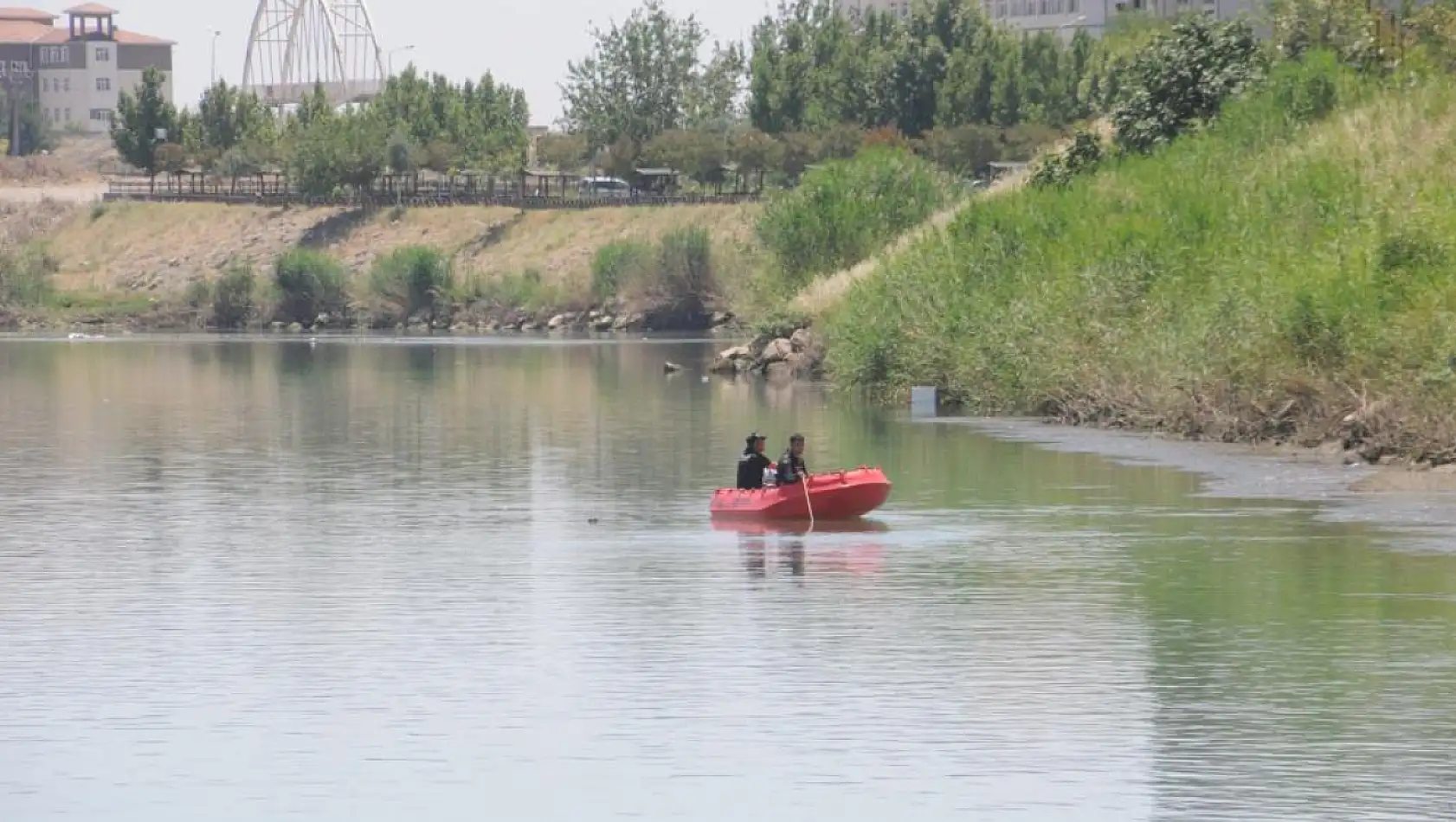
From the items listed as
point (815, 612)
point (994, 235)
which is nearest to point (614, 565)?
point (815, 612)

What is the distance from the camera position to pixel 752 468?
4044 centimetres

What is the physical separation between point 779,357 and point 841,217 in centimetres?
949

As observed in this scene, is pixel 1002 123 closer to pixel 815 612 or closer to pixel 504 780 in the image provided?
pixel 815 612

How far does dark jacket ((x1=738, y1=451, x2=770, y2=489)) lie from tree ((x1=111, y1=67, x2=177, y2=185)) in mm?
156542

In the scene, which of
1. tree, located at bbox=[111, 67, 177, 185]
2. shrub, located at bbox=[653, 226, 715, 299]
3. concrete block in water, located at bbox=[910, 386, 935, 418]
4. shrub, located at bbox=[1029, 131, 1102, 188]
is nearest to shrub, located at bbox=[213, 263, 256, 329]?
shrub, located at bbox=[653, 226, 715, 299]

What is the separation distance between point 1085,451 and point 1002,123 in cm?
10094

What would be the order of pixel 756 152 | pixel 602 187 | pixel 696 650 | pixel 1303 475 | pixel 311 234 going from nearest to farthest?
pixel 696 650 → pixel 1303 475 → pixel 756 152 → pixel 311 234 → pixel 602 187

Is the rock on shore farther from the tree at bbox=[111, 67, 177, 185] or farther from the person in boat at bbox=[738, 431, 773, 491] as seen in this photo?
the tree at bbox=[111, 67, 177, 185]

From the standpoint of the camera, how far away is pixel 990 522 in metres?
40.2

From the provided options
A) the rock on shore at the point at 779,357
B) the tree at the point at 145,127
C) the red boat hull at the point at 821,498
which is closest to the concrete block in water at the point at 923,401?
the rock on shore at the point at 779,357

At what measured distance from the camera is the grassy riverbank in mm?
47625

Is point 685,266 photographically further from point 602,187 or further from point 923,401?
point 923,401

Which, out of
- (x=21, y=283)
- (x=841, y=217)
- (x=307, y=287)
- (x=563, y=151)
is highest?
(x=563, y=151)

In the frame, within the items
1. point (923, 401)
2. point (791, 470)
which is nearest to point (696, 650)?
point (791, 470)
